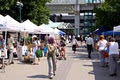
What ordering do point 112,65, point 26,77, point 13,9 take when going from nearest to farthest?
point 26,77, point 112,65, point 13,9

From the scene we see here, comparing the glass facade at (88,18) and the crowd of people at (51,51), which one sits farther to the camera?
the glass facade at (88,18)

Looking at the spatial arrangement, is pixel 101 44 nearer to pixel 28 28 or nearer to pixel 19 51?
pixel 19 51

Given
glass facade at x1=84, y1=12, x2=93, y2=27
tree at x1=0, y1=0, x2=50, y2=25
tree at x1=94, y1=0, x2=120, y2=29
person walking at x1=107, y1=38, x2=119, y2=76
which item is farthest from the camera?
glass facade at x1=84, y1=12, x2=93, y2=27

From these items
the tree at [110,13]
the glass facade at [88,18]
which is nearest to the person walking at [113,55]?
the tree at [110,13]

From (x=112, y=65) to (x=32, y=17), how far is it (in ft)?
84.5

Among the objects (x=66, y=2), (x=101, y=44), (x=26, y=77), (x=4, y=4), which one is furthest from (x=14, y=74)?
(x=66, y=2)

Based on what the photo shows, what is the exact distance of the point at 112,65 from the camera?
13539 millimetres

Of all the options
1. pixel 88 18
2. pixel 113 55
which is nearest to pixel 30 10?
pixel 113 55

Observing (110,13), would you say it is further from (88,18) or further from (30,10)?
(88,18)

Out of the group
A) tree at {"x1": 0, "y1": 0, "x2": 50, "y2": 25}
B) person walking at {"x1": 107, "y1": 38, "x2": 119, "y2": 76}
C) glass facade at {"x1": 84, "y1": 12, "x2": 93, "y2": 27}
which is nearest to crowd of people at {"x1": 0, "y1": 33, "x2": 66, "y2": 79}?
person walking at {"x1": 107, "y1": 38, "x2": 119, "y2": 76}

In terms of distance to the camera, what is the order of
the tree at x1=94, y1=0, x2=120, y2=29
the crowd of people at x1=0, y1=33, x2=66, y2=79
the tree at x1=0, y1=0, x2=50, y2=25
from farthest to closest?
the tree at x1=0, y1=0, x2=50, y2=25 → the tree at x1=94, y1=0, x2=120, y2=29 → the crowd of people at x1=0, y1=33, x2=66, y2=79

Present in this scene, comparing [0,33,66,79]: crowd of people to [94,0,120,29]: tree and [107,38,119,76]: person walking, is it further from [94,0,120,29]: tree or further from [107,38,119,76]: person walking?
[94,0,120,29]: tree

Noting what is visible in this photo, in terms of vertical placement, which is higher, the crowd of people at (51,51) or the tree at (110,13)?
the tree at (110,13)

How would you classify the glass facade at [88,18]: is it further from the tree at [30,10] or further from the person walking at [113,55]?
the person walking at [113,55]
